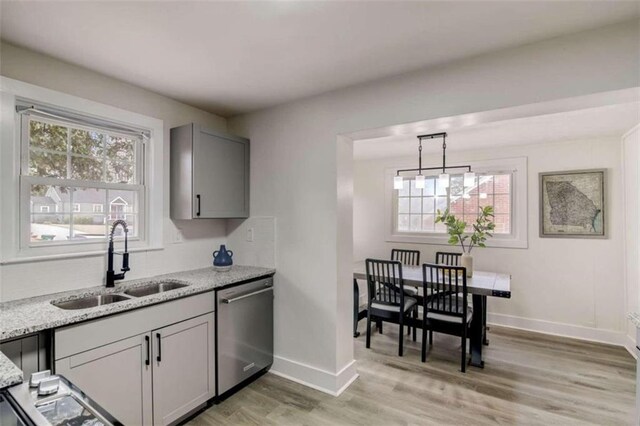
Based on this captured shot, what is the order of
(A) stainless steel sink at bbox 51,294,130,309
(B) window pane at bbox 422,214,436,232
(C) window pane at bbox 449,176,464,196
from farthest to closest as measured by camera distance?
1. (B) window pane at bbox 422,214,436,232
2. (C) window pane at bbox 449,176,464,196
3. (A) stainless steel sink at bbox 51,294,130,309

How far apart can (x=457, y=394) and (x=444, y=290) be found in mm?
900

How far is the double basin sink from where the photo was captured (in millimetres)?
2004

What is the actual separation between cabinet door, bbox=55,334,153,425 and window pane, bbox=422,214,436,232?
12.8ft

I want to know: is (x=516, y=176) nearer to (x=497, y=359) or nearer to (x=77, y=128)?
(x=497, y=359)

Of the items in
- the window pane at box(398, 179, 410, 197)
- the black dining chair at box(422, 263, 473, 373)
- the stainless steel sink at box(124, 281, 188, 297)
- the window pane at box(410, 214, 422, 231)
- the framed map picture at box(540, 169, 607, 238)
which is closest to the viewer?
the stainless steel sink at box(124, 281, 188, 297)

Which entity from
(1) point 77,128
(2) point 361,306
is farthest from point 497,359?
(1) point 77,128

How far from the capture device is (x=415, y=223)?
4.88m

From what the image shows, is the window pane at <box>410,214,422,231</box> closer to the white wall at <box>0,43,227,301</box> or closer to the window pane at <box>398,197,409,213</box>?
the window pane at <box>398,197,409,213</box>

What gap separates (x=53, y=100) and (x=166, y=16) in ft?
3.47

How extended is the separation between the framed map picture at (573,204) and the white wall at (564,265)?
0.21ft

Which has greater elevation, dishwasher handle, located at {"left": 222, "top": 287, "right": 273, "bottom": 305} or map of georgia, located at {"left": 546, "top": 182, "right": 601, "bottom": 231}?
map of georgia, located at {"left": 546, "top": 182, "right": 601, "bottom": 231}

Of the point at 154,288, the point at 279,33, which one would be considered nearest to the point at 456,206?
the point at 279,33

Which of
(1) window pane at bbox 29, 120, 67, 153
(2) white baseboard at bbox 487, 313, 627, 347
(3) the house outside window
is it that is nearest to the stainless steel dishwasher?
(3) the house outside window

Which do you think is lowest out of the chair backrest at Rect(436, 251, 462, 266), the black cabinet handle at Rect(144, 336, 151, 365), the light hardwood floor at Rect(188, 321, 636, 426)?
the light hardwood floor at Rect(188, 321, 636, 426)
